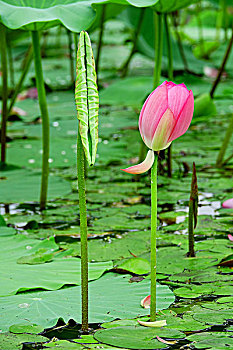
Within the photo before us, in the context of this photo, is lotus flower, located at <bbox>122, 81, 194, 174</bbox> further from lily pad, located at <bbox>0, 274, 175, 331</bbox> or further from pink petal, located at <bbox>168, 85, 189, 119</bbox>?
lily pad, located at <bbox>0, 274, 175, 331</bbox>

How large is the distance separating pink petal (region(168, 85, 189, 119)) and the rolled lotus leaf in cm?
11

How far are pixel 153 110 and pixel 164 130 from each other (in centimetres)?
3

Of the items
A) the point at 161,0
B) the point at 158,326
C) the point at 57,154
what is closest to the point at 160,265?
the point at 158,326

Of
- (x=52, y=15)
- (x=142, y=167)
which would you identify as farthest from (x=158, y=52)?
(x=142, y=167)

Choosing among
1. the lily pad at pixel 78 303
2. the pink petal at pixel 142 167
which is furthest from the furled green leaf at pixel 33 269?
the pink petal at pixel 142 167

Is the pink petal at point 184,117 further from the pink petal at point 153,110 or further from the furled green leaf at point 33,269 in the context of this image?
the furled green leaf at point 33,269

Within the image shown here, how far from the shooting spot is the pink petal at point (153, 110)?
2.63 feet

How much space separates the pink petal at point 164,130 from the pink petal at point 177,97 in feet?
0.03

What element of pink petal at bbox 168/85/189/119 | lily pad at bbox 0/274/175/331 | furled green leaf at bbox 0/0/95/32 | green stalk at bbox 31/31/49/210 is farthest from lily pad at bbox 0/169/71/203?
pink petal at bbox 168/85/189/119

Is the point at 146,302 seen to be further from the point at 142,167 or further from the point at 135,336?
the point at 142,167

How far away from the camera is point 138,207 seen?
5.34 feet

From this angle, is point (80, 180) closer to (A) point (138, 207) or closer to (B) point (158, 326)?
(B) point (158, 326)

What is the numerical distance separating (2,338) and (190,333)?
11.7 inches

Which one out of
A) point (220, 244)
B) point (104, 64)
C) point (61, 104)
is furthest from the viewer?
point (104, 64)
